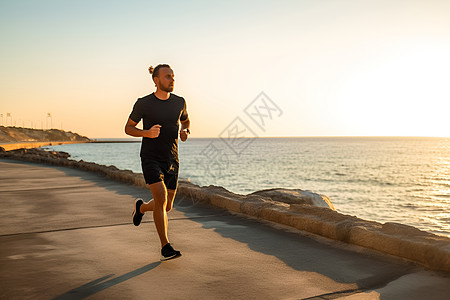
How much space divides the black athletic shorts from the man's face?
0.79 meters

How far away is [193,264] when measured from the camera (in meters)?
4.20

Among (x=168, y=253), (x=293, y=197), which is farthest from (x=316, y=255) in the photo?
(x=293, y=197)

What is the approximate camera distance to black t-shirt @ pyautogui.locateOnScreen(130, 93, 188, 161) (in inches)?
174

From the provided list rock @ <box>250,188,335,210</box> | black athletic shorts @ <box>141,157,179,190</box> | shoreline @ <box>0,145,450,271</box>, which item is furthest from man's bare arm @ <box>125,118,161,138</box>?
rock @ <box>250,188,335,210</box>

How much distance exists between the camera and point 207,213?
7227 mm

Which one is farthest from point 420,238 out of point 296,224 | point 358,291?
point 296,224

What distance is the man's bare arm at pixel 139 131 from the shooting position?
4.23 m

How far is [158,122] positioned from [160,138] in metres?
0.17

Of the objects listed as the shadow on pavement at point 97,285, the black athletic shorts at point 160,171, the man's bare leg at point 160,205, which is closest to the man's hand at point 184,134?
the black athletic shorts at point 160,171

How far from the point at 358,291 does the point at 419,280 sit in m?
0.63

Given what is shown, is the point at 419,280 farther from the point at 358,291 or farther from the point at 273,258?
the point at 273,258

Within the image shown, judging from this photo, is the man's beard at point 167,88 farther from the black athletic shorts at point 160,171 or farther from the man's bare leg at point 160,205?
the man's bare leg at point 160,205

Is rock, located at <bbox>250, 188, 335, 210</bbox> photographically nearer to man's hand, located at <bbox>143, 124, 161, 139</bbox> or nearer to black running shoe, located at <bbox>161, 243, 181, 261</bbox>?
black running shoe, located at <bbox>161, 243, 181, 261</bbox>

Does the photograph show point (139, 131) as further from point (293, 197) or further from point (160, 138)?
point (293, 197)
